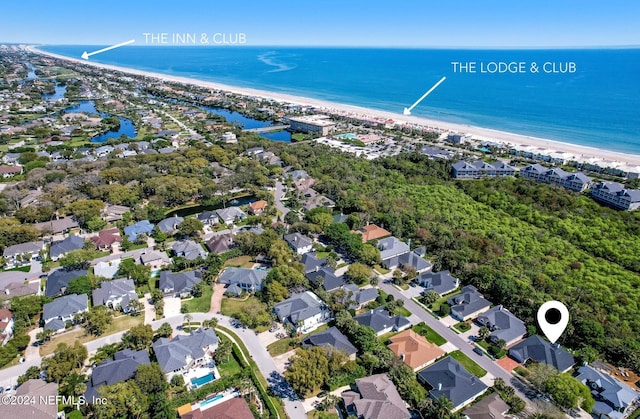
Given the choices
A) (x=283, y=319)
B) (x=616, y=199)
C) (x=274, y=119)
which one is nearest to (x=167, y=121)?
(x=274, y=119)

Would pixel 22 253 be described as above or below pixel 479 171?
below

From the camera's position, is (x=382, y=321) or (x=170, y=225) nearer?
(x=382, y=321)

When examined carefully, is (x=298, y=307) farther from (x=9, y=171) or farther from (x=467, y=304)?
(x=9, y=171)

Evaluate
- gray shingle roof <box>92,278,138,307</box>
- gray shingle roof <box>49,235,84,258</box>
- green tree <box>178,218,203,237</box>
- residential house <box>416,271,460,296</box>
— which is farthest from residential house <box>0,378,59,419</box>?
residential house <box>416,271,460,296</box>

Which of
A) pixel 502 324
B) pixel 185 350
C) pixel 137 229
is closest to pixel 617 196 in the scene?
pixel 502 324

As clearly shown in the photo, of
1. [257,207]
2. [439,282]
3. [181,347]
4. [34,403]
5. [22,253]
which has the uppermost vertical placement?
[257,207]

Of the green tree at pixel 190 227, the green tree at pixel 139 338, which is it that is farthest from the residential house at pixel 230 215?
the green tree at pixel 139 338
